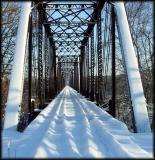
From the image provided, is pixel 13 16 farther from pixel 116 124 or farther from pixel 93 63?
pixel 116 124

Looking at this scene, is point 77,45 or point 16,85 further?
point 77,45

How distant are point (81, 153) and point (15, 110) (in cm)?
316

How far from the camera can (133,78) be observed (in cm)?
685

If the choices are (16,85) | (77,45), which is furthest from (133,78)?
(77,45)

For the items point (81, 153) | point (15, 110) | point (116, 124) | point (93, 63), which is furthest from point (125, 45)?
point (93, 63)

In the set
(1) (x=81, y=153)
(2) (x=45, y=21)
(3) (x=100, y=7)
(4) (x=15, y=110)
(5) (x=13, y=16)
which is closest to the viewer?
(1) (x=81, y=153)

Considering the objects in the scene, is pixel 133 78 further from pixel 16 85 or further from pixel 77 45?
pixel 77 45

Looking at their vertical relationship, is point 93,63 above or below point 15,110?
above

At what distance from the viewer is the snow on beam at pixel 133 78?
21.1 ft

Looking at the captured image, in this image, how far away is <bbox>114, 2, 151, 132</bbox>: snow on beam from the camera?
644 cm

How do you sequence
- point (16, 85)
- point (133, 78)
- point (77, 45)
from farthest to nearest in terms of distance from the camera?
point (77, 45) → point (133, 78) → point (16, 85)

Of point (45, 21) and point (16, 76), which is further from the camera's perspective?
point (45, 21)

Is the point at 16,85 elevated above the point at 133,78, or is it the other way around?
the point at 133,78

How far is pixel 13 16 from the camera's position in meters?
23.3
